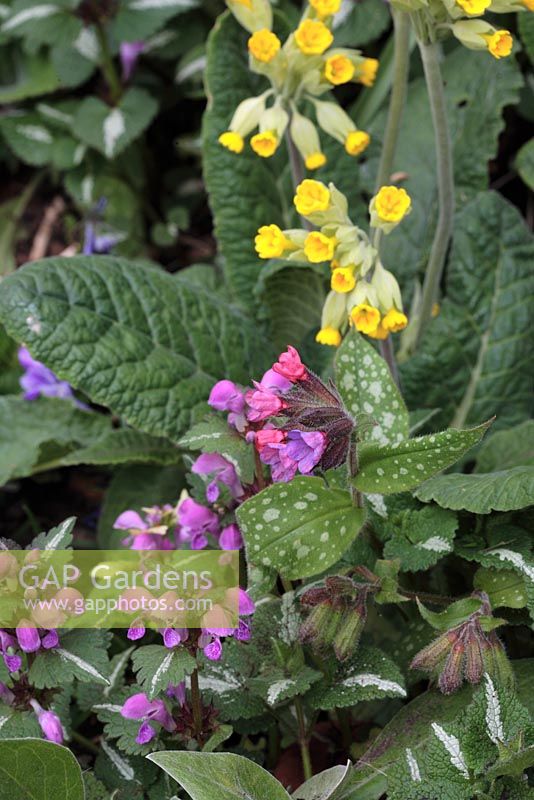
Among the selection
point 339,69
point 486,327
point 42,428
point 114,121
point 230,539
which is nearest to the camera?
point 230,539

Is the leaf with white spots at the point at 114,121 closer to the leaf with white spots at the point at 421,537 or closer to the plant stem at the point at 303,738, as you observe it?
the leaf with white spots at the point at 421,537

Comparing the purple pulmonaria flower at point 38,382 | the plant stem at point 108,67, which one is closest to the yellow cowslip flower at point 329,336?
the purple pulmonaria flower at point 38,382

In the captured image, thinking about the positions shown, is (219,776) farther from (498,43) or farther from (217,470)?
(498,43)

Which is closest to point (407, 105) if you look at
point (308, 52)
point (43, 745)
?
point (308, 52)

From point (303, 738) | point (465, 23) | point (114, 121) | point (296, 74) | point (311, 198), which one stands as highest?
point (465, 23)

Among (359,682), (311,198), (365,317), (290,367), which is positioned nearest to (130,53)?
(311,198)

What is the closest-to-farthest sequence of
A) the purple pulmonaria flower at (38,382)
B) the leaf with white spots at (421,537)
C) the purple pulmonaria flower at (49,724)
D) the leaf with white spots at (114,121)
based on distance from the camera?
the purple pulmonaria flower at (49,724)
the leaf with white spots at (421,537)
the purple pulmonaria flower at (38,382)
the leaf with white spots at (114,121)

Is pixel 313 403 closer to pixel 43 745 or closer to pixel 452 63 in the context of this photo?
pixel 43 745
